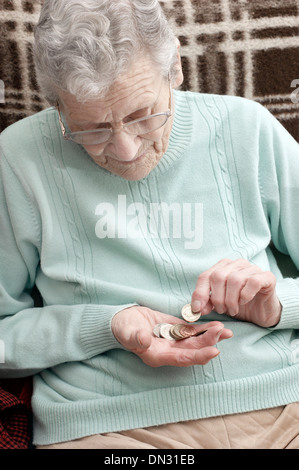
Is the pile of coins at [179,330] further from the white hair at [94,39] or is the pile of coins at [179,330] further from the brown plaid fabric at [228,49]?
the brown plaid fabric at [228,49]

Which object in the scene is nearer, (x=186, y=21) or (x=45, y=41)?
(x=45, y=41)

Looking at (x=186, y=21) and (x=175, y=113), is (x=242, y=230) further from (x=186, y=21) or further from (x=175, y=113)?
(x=186, y=21)

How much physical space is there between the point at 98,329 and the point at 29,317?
25 cm

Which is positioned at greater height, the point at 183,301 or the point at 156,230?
the point at 156,230

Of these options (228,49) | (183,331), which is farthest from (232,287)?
(228,49)

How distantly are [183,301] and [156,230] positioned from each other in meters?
0.21

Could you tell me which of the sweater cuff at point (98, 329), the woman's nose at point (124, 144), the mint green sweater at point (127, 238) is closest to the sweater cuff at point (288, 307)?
the mint green sweater at point (127, 238)

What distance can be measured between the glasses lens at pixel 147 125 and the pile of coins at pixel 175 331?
48cm

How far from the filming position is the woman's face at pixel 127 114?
1376 mm

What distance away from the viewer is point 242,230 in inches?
Result: 67.3
